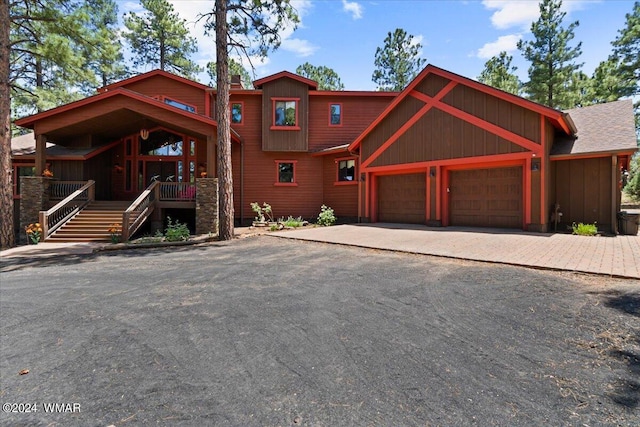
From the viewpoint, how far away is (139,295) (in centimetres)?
486

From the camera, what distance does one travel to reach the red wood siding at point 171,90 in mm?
16703

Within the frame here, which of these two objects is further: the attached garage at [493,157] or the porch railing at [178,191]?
the porch railing at [178,191]

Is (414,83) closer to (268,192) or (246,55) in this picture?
(246,55)

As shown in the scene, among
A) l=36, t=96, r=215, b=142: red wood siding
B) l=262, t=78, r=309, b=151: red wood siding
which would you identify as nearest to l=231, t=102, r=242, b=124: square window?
l=262, t=78, r=309, b=151: red wood siding

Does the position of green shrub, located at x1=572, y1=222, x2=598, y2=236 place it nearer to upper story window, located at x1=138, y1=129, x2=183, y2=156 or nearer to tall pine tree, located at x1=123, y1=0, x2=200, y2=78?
upper story window, located at x1=138, y1=129, x2=183, y2=156

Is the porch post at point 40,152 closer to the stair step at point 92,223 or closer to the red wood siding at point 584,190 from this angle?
the stair step at point 92,223

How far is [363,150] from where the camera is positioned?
48.5 ft

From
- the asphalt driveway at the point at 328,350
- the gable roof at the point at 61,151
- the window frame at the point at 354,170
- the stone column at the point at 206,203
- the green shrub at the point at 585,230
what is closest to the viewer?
the asphalt driveway at the point at 328,350

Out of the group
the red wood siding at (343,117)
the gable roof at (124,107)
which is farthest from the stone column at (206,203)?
the red wood siding at (343,117)

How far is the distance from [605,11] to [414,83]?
635 centimetres

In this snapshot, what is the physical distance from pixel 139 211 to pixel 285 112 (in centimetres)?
861

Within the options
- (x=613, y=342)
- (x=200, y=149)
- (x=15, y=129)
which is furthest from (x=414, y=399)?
(x=15, y=129)

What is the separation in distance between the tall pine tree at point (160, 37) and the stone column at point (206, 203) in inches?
777

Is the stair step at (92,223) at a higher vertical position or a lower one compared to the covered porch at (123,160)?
lower
